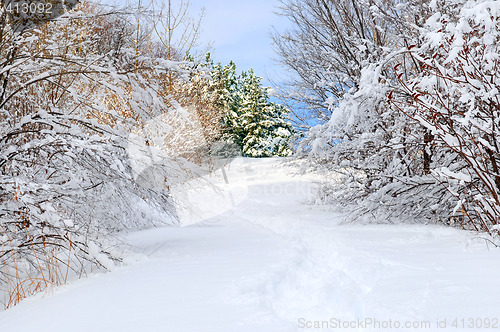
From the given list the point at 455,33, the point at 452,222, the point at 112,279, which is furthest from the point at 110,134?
the point at 452,222

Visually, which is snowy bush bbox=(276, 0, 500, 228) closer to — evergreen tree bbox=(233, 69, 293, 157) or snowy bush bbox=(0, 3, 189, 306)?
snowy bush bbox=(0, 3, 189, 306)

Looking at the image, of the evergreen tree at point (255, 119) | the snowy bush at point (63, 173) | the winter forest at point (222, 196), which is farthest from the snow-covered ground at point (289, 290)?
the evergreen tree at point (255, 119)

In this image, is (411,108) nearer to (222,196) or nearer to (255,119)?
(222,196)

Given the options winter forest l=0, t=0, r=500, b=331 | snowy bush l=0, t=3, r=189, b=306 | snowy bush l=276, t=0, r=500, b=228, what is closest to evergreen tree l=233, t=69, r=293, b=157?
snowy bush l=276, t=0, r=500, b=228

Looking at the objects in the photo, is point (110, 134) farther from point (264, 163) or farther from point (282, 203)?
point (264, 163)

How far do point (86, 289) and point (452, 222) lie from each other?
213 inches

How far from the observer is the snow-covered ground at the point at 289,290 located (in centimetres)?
202

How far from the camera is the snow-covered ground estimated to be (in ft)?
6.63

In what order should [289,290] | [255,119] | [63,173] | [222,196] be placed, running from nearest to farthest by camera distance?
1. [289,290]
2. [63,173]
3. [222,196]
4. [255,119]

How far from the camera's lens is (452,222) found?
234 inches

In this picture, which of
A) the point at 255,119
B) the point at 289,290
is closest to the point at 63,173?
the point at 289,290

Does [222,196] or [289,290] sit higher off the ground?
[222,196]

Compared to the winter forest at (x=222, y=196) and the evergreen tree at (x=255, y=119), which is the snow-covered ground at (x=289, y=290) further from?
the evergreen tree at (x=255, y=119)

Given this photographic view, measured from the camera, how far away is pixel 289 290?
2816 mm
